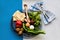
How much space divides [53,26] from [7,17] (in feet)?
1.13

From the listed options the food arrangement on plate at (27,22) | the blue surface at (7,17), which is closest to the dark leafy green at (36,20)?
the food arrangement on plate at (27,22)

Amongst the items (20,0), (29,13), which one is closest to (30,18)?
(29,13)

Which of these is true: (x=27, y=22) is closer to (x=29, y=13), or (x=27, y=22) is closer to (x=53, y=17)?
(x=29, y=13)

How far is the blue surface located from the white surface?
170mm

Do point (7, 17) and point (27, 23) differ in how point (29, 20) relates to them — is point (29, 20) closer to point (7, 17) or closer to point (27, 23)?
point (27, 23)

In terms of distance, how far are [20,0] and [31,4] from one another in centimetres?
9

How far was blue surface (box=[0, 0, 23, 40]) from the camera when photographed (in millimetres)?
1127

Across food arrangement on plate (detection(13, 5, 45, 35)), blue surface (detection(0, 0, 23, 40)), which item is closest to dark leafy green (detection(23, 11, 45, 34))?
food arrangement on plate (detection(13, 5, 45, 35))

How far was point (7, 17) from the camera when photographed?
113 cm

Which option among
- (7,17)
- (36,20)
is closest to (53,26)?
(36,20)

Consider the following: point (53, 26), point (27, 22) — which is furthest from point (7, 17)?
point (53, 26)

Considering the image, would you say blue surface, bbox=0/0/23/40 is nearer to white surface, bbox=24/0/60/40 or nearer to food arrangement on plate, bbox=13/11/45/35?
food arrangement on plate, bbox=13/11/45/35

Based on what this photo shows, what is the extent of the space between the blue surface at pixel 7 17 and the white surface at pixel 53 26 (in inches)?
6.7

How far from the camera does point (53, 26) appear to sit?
1145 mm
